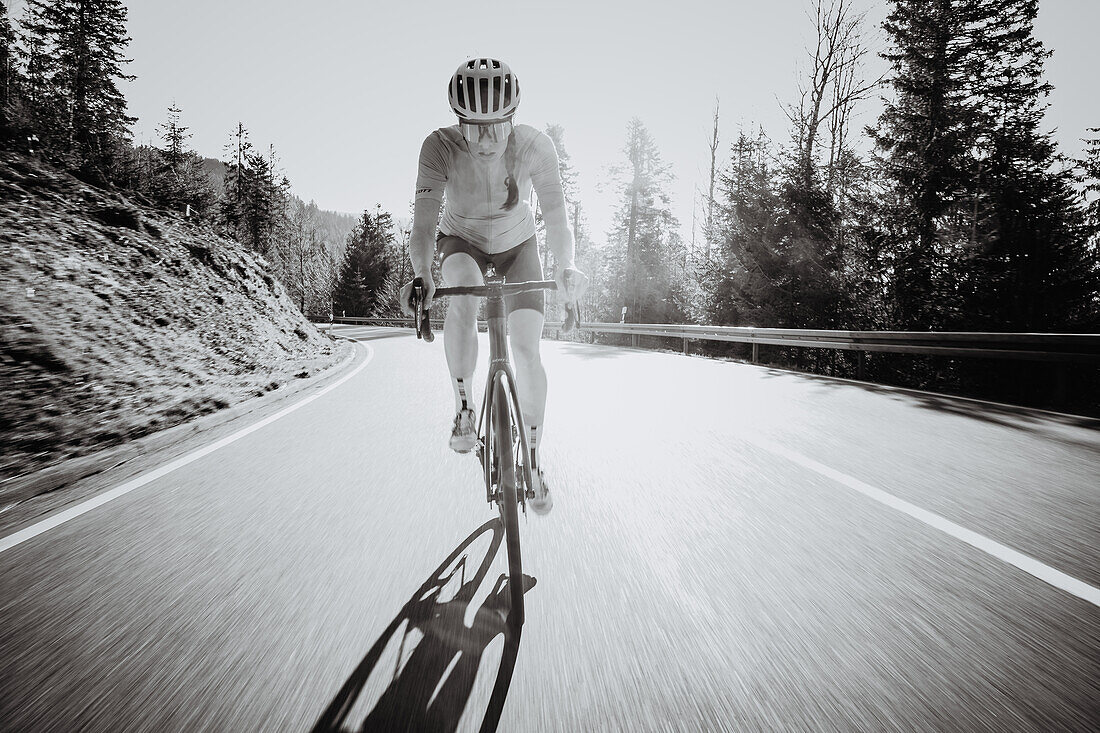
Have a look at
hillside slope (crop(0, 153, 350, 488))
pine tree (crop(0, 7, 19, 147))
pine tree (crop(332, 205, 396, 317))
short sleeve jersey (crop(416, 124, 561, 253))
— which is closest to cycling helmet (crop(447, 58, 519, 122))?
short sleeve jersey (crop(416, 124, 561, 253))

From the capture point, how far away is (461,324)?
340 cm

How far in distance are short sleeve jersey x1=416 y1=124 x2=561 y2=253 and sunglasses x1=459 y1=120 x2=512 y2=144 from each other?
0.08m

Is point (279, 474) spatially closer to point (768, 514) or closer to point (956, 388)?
point (768, 514)

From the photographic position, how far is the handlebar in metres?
2.75

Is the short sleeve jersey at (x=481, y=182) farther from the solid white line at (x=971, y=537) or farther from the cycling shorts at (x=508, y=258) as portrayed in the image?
the solid white line at (x=971, y=537)

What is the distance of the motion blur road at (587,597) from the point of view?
1.70 meters

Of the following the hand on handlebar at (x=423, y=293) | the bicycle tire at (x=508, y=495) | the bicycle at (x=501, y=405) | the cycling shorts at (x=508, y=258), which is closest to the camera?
the bicycle tire at (x=508, y=495)

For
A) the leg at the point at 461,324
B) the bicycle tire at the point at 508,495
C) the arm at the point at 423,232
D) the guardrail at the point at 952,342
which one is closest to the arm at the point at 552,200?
the leg at the point at 461,324

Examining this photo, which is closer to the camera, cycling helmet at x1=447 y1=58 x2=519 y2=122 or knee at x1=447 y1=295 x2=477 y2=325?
cycling helmet at x1=447 y1=58 x2=519 y2=122

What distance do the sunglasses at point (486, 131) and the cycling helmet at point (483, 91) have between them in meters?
0.11

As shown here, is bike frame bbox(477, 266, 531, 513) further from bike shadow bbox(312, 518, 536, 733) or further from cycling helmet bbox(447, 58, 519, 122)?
cycling helmet bbox(447, 58, 519, 122)

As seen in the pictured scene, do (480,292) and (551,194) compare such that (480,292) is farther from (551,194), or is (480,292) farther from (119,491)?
(119,491)

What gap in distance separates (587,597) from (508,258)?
2083 mm

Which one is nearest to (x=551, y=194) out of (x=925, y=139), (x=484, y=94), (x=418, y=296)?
(x=484, y=94)
